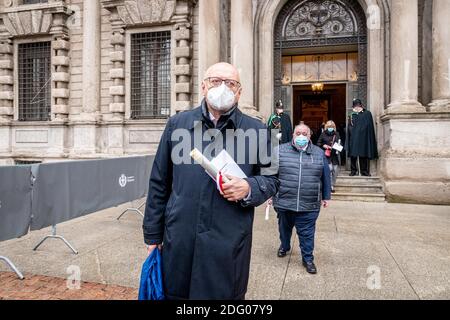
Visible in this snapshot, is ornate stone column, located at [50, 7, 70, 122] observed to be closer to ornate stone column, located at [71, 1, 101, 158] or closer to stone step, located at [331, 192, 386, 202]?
ornate stone column, located at [71, 1, 101, 158]

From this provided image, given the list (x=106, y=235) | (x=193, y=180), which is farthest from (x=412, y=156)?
(x=193, y=180)

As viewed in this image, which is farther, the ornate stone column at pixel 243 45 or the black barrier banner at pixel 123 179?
the ornate stone column at pixel 243 45

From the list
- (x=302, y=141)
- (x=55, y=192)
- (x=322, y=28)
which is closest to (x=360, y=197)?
(x=302, y=141)

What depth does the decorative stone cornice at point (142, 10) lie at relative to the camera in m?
12.2

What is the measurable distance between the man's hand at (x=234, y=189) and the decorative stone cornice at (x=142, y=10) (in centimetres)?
1129

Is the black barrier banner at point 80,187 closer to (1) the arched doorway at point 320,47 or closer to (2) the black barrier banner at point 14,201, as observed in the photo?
(2) the black barrier banner at point 14,201

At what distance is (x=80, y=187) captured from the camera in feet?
19.7

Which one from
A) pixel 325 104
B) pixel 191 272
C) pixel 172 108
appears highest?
pixel 325 104

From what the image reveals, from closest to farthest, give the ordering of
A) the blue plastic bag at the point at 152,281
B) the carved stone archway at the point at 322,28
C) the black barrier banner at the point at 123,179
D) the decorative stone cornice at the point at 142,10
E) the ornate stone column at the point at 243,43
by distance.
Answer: the blue plastic bag at the point at 152,281, the black barrier banner at the point at 123,179, the ornate stone column at the point at 243,43, the carved stone archway at the point at 322,28, the decorative stone cornice at the point at 142,10

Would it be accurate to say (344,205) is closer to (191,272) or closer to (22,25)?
(191,272)

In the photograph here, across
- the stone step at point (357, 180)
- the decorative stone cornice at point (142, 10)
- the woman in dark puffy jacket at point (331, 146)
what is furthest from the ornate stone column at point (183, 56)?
the stone step at point (357, 180)

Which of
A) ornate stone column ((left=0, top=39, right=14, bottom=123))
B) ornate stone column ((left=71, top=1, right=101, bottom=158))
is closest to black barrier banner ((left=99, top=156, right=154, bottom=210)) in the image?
ornate stone column ((left=71, top=1, right=101, bottom=158))
